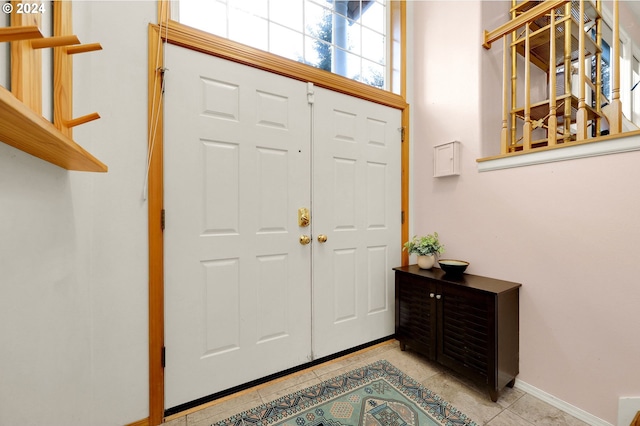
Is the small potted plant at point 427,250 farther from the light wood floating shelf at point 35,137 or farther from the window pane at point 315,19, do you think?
the light wood floating shelf at point 35,137

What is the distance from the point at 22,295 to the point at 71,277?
29 cm

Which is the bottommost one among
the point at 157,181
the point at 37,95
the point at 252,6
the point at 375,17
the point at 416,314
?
the point at 416,314

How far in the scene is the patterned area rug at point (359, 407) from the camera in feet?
4.64

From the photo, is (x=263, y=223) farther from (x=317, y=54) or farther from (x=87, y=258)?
(x=317, y=54)

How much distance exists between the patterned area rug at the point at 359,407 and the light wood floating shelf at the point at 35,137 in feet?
4.68

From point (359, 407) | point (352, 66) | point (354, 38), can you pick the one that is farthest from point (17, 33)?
point (354, 38)

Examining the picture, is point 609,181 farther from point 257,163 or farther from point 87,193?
point 87,193

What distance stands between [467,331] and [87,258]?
6.94ft

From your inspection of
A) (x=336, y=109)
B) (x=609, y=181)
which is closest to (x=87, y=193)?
(x=336, y=109)

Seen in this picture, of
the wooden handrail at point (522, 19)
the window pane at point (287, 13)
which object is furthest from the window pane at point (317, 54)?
the wooden handrail at point (522, 19)

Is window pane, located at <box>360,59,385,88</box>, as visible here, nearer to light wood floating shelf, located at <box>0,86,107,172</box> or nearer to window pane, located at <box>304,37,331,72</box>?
window pane, located at <box>304,37,331,72</box>

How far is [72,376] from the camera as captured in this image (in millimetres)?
989

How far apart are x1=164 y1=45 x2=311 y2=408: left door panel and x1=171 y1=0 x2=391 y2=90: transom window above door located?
0.93 feet

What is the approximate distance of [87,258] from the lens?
1216 mm
